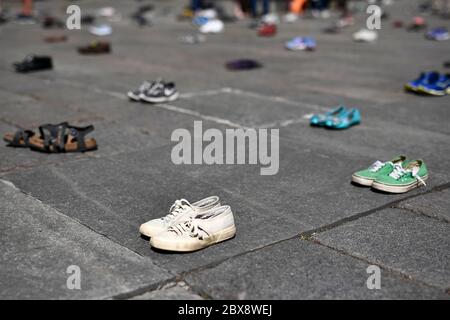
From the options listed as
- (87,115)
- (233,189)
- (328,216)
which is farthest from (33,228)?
(87,115)

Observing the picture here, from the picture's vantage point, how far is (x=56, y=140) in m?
6.26

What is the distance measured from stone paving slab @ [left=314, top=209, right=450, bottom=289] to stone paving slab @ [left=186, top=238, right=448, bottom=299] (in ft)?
0.46

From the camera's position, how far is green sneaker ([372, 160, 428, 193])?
5.01 metres

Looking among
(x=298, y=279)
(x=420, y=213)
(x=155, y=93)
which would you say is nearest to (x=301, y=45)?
(x=155, y=93)

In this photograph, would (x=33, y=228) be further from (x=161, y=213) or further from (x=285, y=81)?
(x=285, y=81)

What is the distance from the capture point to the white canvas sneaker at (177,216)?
4047mm

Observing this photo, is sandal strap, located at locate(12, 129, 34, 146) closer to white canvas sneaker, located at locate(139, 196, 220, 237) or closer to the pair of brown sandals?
the pair of brown sandals

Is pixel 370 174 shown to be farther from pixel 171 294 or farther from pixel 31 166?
pixel 31 166

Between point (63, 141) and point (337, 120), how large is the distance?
3.43m

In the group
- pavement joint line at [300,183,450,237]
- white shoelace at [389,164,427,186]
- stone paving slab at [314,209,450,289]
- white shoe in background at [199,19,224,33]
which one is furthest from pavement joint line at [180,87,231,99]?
white shoe in background at [199,19,224,33]

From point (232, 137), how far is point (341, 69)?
20.5ft

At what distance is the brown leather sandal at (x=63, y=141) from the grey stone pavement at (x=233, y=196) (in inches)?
4.9

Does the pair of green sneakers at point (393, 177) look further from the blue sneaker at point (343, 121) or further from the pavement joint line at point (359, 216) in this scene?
the blue sneaker at point (343, 121)

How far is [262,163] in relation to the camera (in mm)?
5957
